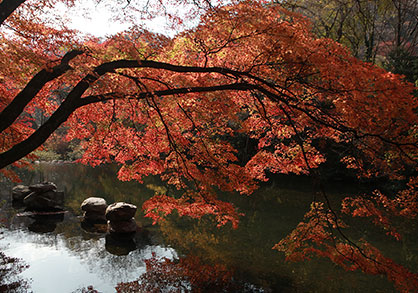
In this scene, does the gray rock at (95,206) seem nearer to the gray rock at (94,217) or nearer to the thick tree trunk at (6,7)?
the gray rock at (94,217)

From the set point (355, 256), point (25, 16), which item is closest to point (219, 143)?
point (355, 256)

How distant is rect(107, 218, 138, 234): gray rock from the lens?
33.1 ft

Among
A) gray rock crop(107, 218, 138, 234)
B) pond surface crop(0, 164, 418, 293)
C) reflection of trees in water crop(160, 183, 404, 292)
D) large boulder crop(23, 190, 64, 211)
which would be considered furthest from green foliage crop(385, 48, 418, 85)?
large boulder crop(23, 190, 64, 211)

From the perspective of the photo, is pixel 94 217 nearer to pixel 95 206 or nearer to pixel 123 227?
pixel 95 206

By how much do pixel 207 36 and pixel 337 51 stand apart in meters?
2.17

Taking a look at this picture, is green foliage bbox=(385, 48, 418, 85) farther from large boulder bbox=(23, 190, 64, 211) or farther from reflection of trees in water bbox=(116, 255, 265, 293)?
large boulder bbox=(23, 190, 64, 211)

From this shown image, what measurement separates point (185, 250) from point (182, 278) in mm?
1802

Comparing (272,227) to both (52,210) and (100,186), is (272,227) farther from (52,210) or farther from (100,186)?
(100,186)

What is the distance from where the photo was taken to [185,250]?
28.0ft

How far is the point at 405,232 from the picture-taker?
10.0 metres

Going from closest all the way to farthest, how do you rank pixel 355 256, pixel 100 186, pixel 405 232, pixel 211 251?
pixel 355 256, pixel 211 251, pixel 405 232, pixel 100 186

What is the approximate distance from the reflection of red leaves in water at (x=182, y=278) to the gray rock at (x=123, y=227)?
260 cm

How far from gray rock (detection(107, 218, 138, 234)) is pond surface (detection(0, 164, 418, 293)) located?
41 cm

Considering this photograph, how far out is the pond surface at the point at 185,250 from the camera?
22.1ft
